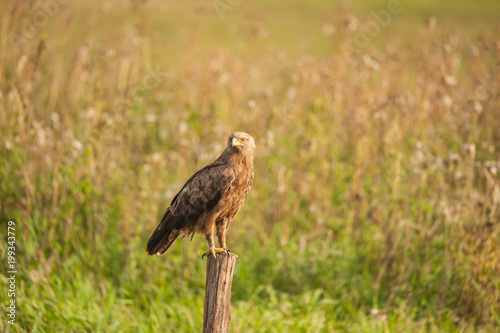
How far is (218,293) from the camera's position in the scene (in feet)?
9.46

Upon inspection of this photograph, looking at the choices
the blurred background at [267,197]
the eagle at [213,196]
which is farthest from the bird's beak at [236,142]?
the blurred background at [267,197]

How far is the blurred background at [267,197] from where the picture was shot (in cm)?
408

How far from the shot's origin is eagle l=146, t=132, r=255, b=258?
303 centimetres

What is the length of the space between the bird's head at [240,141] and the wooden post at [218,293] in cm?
70

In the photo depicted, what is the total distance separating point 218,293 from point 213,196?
0.62m

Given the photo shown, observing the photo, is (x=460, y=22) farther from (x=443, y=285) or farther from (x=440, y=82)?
(x=443, y=285)

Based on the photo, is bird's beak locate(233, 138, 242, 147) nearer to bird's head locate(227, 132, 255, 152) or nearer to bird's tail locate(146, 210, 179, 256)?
bird's head locate(227, 132, 255, 152)

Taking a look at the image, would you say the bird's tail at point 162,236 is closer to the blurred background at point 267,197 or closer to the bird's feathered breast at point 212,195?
the bird's feathered breast at point 212,195

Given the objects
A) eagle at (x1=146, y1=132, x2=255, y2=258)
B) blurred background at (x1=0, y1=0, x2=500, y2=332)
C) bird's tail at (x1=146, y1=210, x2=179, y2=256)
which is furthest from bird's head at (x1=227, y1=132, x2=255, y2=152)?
blurred background at (x1=0, y1=0, x2=500, y2=332)

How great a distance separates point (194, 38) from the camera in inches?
250

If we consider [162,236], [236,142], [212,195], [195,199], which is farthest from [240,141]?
[162,236]

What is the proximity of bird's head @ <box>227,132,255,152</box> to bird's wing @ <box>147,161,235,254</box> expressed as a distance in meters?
0.15

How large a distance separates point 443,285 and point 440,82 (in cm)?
238

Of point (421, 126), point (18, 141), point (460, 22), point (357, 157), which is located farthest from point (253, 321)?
point (460, 22)
